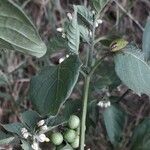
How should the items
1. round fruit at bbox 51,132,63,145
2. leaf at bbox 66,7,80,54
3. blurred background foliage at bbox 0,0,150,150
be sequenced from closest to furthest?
leaf at bbox 66,7,80,54
round fruit at bbox 51,132,63,145
blurred background foliage at bbox 0,0,150,150

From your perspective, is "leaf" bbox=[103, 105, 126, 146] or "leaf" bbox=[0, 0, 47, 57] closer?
"leaf" bbox=[0, 0, 47, 57]

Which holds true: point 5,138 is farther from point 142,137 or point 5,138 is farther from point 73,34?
point 142,137

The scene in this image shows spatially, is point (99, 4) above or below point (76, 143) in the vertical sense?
above

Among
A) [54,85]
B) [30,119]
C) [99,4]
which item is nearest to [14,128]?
[30,119]

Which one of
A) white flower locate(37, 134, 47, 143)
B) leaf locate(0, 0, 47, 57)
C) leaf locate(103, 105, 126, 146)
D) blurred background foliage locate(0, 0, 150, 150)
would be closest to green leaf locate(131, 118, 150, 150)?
leaf locate(103, 105, 126, 146)

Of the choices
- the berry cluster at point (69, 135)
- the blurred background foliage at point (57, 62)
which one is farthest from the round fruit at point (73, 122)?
the blurred background foliage at point (57, 62)

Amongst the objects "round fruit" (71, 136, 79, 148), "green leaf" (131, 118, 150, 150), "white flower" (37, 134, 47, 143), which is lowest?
"green leaf" (131, 118, 150, 150)

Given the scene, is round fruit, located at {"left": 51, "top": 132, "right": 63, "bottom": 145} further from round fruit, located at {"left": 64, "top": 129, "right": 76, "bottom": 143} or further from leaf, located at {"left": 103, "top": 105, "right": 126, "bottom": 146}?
leaf, located at {"left": 103, "top": 105, "right": 126, "bottom": 146}
